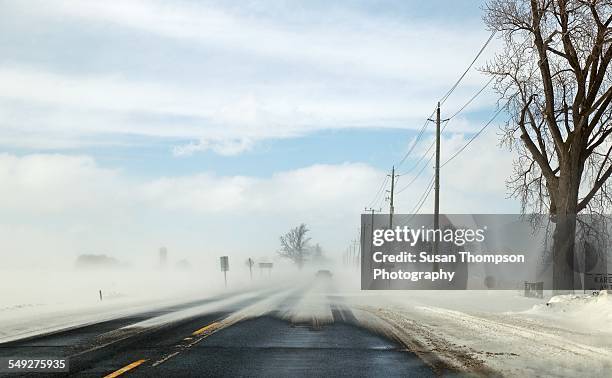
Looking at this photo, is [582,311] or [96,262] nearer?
[582,311]

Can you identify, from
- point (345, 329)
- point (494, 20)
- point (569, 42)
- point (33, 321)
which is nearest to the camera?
point (345, 329)

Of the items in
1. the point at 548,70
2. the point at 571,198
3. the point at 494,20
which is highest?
the point at 494,20

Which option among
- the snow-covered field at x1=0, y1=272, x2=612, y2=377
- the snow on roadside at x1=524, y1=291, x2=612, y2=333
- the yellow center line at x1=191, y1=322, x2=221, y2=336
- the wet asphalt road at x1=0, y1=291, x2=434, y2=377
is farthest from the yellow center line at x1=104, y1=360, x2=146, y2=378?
the snow on roadside at x1=524, y1=291, x2=612, y2=333

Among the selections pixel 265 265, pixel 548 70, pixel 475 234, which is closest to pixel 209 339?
pixel 548 70

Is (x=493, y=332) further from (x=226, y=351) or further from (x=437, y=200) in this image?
(x=437, y=200)

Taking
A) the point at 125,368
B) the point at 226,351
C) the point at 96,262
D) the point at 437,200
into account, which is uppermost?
the point at 437,200

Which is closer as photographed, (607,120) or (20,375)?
(20,375)

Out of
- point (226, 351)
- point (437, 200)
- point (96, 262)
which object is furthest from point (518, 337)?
point (96, 262)

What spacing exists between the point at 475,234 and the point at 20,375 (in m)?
36.6

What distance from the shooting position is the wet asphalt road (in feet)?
28.5

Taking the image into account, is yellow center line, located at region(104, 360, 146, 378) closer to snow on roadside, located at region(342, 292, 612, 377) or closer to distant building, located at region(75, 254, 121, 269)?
snow on roadside, located at region(342, 292, 612, 377)

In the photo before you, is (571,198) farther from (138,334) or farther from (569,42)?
(138,334)

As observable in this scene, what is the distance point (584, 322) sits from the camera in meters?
16.9

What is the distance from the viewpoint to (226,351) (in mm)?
10523
